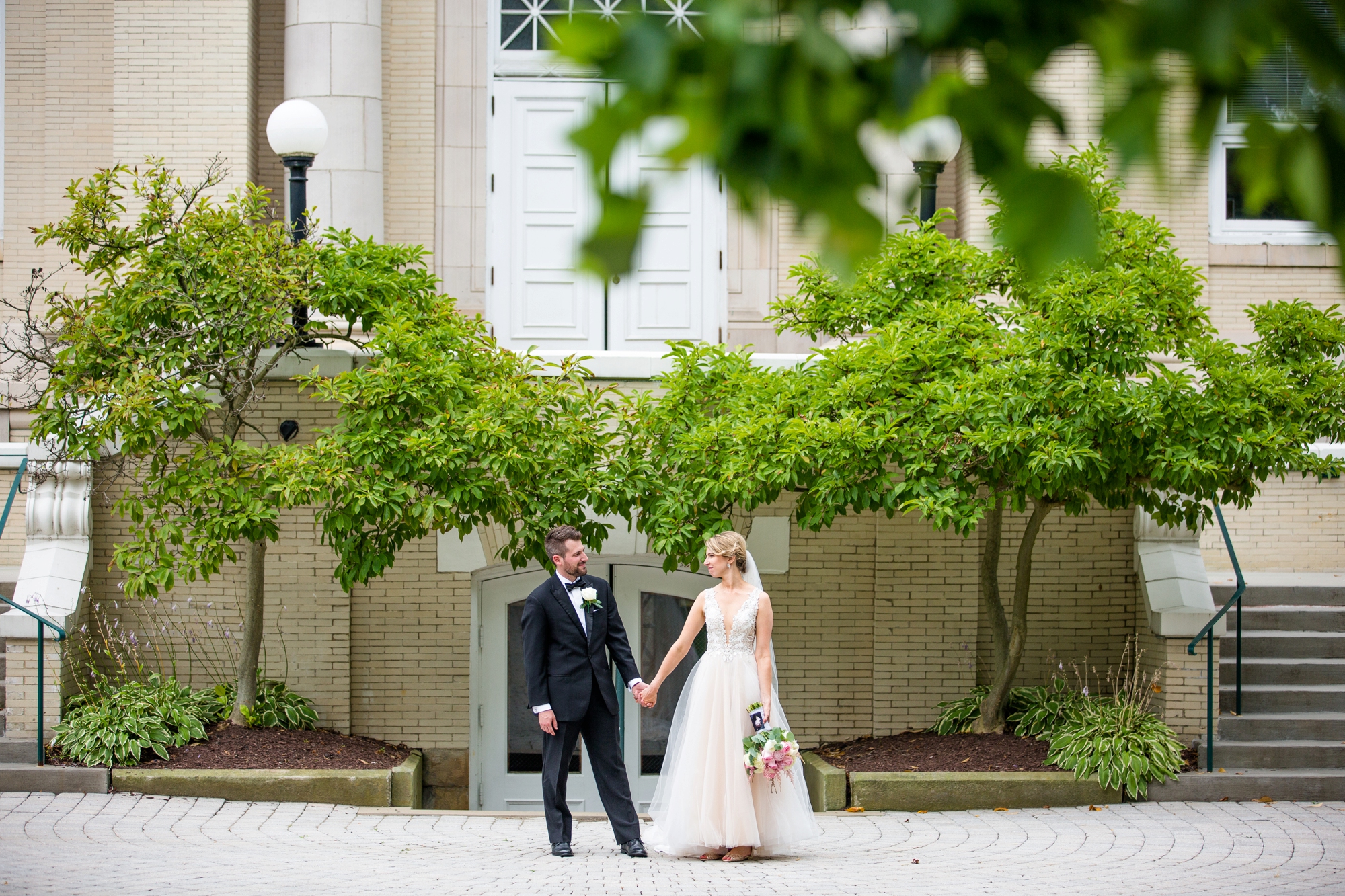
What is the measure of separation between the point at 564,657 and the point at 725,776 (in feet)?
3.92

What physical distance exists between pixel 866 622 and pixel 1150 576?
2.44m

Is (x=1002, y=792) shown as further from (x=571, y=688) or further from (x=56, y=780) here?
(x=56, y=780)

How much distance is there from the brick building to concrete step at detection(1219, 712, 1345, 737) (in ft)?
1.00

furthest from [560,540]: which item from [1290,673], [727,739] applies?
[1290,673]

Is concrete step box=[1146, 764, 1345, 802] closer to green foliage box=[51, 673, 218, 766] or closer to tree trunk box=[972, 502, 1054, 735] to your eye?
tree trunk box=[972, 502, 1054, 735]

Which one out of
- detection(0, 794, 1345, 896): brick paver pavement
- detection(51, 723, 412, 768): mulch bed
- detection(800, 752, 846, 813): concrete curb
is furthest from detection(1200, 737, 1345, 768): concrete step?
detection(51, 723, 412, 768): mulch bed

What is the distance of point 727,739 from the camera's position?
8.21 metres

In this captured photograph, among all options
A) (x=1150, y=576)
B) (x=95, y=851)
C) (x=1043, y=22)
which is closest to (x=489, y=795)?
(x=95, y=851)

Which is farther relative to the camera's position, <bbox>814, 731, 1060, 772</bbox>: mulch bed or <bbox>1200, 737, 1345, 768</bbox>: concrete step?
<bbox>1200, 737, 1345, 768</bbox>: concrete step

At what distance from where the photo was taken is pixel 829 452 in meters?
9.33

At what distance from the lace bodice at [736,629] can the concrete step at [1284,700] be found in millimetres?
4824

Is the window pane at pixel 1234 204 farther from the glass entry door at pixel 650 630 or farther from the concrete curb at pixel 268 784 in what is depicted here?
the concrete curb at pixel 268 784

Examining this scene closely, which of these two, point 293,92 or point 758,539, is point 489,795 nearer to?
point 758,539

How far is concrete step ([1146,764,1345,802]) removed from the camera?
9.99 meters
